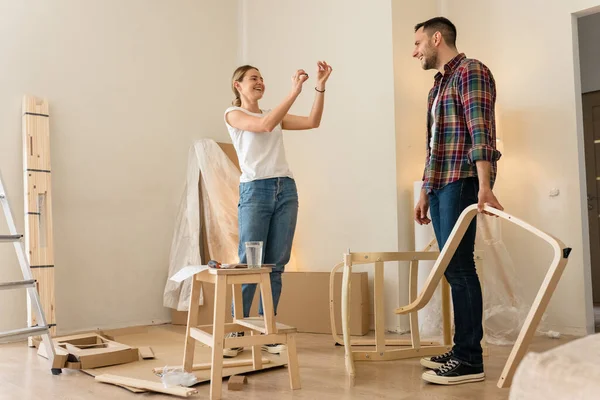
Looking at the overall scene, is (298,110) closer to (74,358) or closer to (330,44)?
(330,44)

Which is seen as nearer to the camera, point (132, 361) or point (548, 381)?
point (548, 381)

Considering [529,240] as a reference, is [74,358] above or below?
below

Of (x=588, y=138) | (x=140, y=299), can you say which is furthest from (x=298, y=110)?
(x=588, y=138)

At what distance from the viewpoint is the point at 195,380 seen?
2.08 metres

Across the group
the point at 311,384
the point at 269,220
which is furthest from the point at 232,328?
the point at 269,220

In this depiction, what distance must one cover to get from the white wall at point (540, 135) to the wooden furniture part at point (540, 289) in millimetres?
1458

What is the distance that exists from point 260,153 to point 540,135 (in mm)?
1726

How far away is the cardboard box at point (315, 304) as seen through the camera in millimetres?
3303

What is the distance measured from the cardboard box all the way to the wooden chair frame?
0.99 metres

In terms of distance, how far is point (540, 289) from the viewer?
1.74 meters

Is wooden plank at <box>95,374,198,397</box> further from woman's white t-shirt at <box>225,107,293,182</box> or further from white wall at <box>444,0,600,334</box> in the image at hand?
white wall at <box>444,0,600,334</box>

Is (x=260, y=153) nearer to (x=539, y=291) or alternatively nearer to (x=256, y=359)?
(x=256, y=359)

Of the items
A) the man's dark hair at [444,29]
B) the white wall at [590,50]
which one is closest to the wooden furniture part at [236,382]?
the man's dark hair at [444,29]

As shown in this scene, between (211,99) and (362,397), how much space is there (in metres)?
2.93
